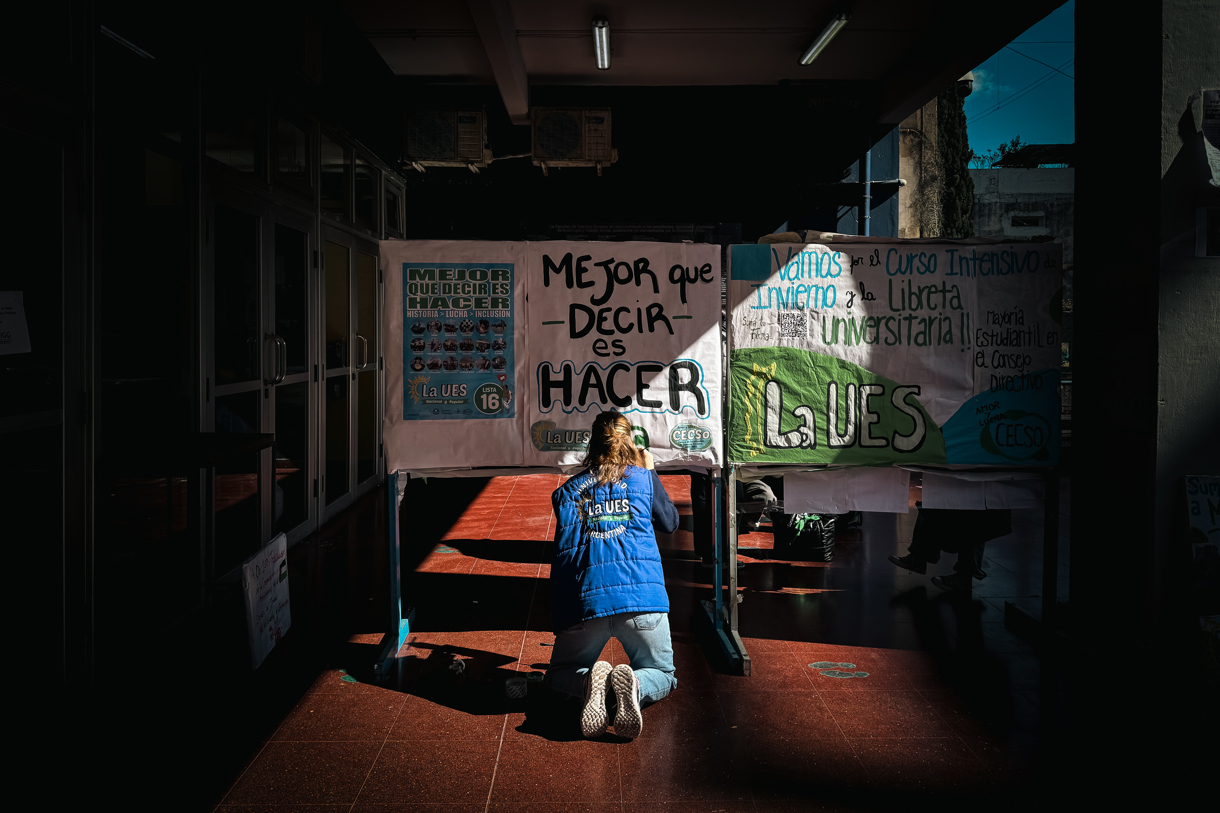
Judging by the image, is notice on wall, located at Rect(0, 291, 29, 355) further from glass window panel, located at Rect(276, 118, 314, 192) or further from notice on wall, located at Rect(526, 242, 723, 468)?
glass window panel, located at Rect(276, 118, 314, 192)

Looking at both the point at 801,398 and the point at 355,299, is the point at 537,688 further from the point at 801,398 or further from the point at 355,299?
the point at 355,299

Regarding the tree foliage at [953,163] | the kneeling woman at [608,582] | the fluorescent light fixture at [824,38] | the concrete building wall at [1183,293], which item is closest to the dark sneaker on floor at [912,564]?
the concrete building wall at [1183,293]

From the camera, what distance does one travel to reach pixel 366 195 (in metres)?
8.17

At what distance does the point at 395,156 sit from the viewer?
8695 millimetres

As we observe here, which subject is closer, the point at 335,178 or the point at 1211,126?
the point at 1211,126

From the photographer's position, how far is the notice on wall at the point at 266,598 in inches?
149

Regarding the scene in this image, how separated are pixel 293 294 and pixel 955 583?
16.9 feet

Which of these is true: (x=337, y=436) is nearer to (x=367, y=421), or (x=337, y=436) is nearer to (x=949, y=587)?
(x=367, y=421)

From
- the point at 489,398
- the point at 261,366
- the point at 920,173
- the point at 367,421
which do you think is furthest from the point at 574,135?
the point at 920,173

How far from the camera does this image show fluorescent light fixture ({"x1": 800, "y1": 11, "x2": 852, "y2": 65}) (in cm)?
694

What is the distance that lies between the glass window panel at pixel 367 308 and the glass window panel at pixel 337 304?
1.64 feet

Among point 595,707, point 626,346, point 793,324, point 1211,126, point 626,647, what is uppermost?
point 1211,126

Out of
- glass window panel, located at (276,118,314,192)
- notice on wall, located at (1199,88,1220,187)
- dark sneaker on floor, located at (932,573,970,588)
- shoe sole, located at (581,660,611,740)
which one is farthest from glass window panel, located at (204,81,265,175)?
dark sneaker on floor, located at (932,573,970,588)

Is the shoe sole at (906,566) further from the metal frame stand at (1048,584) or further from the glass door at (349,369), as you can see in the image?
the glass door at (349,369)
